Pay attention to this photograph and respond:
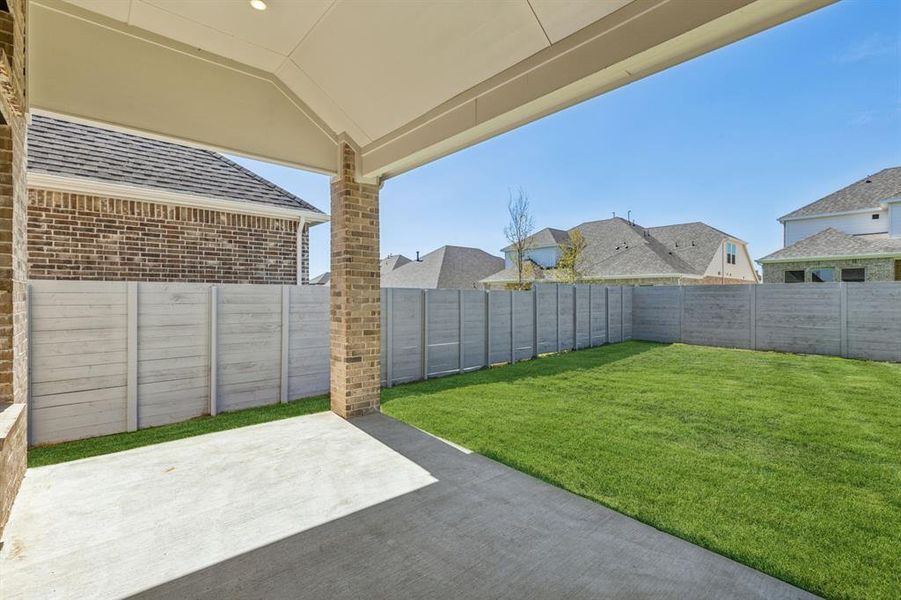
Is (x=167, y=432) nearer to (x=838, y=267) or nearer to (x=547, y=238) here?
(x=838, y=267)

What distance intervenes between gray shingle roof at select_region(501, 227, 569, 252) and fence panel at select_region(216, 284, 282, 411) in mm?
19291

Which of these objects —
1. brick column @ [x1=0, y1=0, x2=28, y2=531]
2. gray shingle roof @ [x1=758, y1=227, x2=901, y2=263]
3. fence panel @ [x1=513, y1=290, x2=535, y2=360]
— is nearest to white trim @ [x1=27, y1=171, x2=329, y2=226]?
brick column @ [x1=0, y1=0, x2=28, y2=531]

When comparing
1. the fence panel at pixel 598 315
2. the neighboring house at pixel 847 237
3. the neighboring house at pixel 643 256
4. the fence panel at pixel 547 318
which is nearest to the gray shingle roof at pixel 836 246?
the neighboring house at pixel 847 237

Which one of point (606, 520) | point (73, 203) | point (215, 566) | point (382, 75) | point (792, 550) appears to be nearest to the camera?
point (215, 566)

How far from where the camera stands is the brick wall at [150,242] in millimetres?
5668

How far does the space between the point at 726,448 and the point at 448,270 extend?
2381 cm

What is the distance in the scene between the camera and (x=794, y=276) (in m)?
16.6

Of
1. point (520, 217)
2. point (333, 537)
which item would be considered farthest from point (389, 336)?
point (520, 217)

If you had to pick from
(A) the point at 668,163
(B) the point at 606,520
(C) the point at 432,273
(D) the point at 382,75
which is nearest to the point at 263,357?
(D) the point at 382,75

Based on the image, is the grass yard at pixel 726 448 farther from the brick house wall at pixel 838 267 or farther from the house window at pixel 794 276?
the house window at pixel 794 276

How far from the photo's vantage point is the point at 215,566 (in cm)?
219

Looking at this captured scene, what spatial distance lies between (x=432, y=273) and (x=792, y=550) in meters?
25.5

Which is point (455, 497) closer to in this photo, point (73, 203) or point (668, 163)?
point (73, 203)

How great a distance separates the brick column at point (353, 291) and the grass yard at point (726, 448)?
70cm
